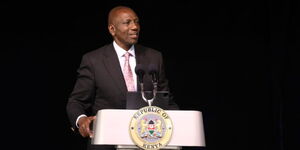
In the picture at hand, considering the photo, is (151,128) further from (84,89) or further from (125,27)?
(125,27)

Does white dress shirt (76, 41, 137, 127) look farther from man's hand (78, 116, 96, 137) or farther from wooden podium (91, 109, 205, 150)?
wooden podium (91, 109, 205, 150)

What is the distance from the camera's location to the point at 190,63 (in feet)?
14.9

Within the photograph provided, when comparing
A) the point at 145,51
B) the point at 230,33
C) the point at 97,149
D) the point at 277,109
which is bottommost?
the point at 97,149

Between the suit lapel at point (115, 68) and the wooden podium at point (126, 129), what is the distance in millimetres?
665

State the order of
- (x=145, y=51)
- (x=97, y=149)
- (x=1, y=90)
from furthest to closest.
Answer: (x=1, y=90) → (x=145, y=51) → (x=97, y=149)

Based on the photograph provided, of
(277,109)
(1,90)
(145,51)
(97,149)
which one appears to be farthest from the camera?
(277,109)

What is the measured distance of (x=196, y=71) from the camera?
14.9ft

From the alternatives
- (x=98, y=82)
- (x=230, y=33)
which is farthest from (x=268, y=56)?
(x=98, y=82)

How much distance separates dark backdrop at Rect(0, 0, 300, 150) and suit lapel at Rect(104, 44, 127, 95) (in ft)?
4.34

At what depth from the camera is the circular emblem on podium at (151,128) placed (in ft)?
7.26

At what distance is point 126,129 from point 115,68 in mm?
824

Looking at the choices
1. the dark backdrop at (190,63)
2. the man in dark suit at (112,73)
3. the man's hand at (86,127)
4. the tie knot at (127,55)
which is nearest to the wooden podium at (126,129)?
the man's hand at (86,127)

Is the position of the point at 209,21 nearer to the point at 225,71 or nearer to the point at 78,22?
the point at 225,71

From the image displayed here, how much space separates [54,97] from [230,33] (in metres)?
1.60
